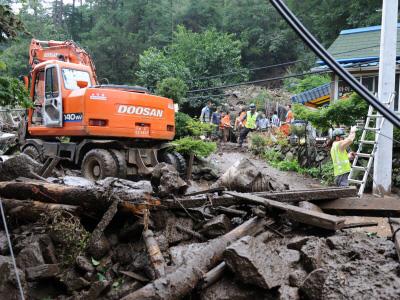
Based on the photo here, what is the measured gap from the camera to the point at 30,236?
5539 millimetres

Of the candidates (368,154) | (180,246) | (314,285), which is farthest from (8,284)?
(368,154)

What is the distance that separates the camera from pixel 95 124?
1027cm

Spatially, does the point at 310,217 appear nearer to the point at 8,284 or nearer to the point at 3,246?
the point at 8,284

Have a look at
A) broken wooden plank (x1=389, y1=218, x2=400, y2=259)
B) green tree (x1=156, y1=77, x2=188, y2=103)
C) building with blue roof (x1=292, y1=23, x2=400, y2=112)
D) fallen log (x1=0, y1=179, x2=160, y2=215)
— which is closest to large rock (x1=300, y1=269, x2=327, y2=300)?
broken wooden plank (x1=389, y1=218, x2=400, y2=259)

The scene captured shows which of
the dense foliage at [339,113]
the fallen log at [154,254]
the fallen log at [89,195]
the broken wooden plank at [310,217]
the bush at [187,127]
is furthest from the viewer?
the bush at [187,127]

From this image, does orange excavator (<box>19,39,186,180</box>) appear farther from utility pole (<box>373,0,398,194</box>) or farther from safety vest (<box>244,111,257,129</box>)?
safety vest (<box>244,111,257,129</box>)

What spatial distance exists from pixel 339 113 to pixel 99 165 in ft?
22.6

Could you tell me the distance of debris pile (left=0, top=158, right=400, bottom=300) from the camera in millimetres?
4051

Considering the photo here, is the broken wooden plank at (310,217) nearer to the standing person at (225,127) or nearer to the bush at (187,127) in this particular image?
the bush at (187,127)

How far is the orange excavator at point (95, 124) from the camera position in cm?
1026

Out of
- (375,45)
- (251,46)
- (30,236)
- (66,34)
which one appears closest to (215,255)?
(30,236)

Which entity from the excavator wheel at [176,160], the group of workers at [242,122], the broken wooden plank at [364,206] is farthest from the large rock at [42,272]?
the group of workers at [242,122]

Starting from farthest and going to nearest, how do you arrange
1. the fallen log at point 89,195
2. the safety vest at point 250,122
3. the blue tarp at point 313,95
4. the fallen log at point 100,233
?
the blue tarp at point 313,95 → the safety vest at point 250,122 → the fallen log at point 89,195 → the fallen log at point 100,233

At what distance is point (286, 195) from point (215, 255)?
1602 mm
